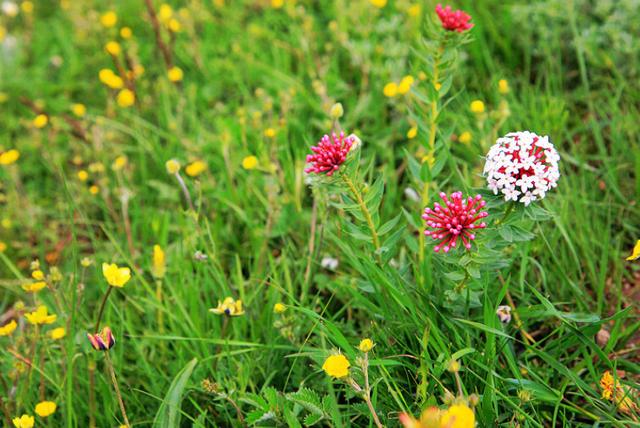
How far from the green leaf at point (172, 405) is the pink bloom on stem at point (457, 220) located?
76 centimetres

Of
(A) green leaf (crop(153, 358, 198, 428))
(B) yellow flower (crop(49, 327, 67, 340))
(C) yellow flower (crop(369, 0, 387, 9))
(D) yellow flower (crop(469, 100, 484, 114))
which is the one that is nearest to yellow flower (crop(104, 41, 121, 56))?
(C) yellow flower (crop(369, 0, 387, 9))

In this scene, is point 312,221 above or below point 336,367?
below

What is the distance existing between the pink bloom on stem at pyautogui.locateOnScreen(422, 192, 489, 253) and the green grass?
0.06m

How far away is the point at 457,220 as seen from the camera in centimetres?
142

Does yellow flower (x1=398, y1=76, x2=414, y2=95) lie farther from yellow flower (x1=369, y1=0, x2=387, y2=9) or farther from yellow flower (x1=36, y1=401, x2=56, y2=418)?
yellow flower (x1=36, y1=401, x2=56, y2=418)

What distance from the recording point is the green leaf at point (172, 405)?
1.62m

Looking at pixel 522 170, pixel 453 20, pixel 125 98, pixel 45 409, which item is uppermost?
pixel 453 20

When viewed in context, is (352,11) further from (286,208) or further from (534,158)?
(534,158)

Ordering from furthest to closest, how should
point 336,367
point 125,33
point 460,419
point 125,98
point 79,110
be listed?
point 125,33 < point 79,110 < point 125,98 < point 336,367 < point 460,419

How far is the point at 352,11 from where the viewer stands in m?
3.11

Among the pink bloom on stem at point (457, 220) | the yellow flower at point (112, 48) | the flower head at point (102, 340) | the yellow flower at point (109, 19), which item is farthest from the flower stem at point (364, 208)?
the yellow flower at point (109, 19)

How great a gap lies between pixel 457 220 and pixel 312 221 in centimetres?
79

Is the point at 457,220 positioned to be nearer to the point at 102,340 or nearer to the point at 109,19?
the point at 102,340

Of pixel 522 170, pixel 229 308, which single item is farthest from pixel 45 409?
pixel 522 170
